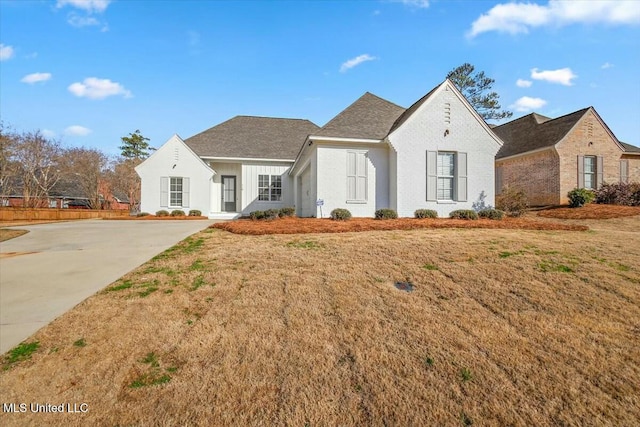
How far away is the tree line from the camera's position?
24.8 m

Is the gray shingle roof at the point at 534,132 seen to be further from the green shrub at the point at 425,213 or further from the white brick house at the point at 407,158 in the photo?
the green shrub at the point at 425,213

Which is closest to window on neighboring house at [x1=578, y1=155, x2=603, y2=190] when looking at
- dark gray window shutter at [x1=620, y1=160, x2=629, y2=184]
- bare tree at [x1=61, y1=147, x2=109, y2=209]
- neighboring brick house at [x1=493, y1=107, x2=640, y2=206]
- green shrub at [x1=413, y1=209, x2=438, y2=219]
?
neighboring brick house at [x1=493, y1=107, x2=640, y2=206]

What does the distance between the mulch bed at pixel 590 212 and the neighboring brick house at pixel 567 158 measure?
2.00 metres

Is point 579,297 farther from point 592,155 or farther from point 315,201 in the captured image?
point 592,155

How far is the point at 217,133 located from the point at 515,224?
59.1ft

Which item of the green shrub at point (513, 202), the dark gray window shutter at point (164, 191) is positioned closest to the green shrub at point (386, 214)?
the green shrub at point (513, 202)

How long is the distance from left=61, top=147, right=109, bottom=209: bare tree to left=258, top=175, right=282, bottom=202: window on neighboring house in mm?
19680

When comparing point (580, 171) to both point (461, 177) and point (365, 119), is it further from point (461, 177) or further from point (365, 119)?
point (365, 119)

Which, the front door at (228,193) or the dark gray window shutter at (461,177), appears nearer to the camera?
the dark gray window shutter at (461,177)

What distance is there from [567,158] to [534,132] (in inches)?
117

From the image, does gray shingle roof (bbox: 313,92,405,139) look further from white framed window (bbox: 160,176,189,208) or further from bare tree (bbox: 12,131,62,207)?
bare tree (bbox: 12,131,62,207)

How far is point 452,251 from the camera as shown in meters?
6.82

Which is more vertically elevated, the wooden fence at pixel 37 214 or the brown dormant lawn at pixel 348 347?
the wooden fence at pixel 37 214

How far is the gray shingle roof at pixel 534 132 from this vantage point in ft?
56.1
